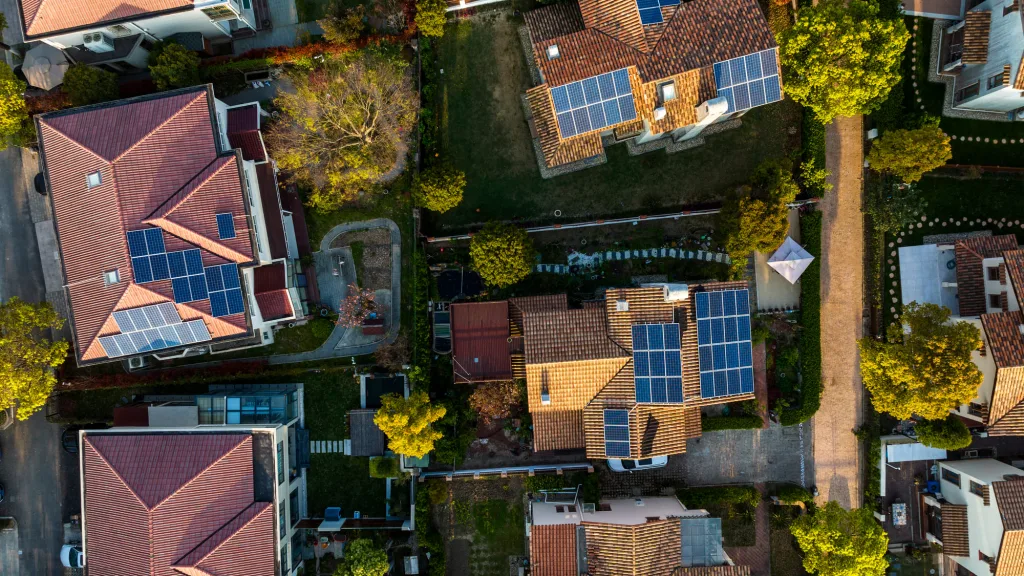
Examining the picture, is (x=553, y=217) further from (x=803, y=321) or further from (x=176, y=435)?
(x=176, y=435)

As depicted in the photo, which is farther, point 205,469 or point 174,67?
point 174,67

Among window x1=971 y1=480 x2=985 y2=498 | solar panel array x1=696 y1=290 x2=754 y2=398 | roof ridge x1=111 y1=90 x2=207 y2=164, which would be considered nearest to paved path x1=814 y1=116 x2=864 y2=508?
window x1=971 y1=480 x2=985 y2=498

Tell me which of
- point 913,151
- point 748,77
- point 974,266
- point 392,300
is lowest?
point 392,300

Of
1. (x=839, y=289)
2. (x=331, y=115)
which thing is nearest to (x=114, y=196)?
(x=331, y=115)

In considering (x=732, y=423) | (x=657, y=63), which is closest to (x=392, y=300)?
(x=657, y=63)

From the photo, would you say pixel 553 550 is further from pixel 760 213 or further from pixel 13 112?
pixel 13 112
